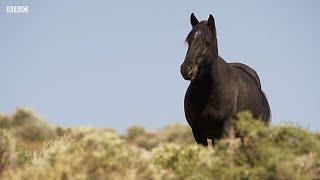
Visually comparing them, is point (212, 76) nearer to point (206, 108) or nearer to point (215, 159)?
point (206, 108)

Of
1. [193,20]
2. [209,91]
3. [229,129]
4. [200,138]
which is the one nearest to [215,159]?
[229,129]

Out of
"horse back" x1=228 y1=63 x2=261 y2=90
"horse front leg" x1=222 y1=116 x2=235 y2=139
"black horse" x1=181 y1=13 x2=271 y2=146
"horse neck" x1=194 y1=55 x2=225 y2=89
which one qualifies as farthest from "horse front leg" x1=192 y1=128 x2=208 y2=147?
"horse back" x1=228 y1=63 x2=261 y2=90

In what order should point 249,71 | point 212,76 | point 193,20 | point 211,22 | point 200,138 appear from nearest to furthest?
point 211,22, point 212,76, point 200,138, point 193,20, point 249,71

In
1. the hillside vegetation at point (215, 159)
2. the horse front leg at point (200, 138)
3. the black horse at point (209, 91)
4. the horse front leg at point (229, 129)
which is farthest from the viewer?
the horse front leg at point (200, 138)

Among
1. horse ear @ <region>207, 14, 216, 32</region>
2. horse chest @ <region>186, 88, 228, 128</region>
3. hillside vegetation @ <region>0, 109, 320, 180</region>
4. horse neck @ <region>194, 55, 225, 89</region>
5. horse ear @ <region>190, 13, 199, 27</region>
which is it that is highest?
horse ear @ <region>190, 13, 199, 27</region>

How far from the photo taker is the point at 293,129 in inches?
283

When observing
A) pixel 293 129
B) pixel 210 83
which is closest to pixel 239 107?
pixel 210 83

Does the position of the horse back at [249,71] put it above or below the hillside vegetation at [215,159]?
above

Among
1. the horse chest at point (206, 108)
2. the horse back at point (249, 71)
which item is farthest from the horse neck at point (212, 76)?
the horse back at point (249, 71)

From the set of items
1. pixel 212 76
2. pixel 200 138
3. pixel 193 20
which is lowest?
pixel 200 138

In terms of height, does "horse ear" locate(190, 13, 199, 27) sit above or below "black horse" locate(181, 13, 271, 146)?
above

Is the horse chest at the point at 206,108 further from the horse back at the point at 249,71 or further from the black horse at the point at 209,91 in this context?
the horse back at the point at 249,71

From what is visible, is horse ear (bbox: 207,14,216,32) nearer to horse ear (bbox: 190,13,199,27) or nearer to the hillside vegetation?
horse ear (bbox: 190,13,199,27)

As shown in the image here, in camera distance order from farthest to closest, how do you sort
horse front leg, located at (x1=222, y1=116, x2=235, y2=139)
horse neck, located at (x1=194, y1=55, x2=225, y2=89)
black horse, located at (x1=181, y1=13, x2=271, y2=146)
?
1. horse neck, located at (x1=194, y1=55, x2=225, y2=89)
2. horse front leg, located at (x1=222, y1=116, x2=235, y2=139)
3. black horse, located at (x1=181, y1=13, x2=271, y2=146)
